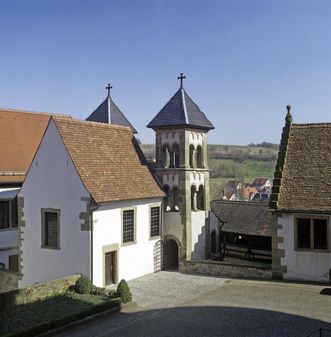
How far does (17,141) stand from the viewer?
3212 centimetres

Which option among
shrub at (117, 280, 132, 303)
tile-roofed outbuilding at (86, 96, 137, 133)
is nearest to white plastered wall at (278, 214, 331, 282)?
shrub at (117, 280, 132, 303)

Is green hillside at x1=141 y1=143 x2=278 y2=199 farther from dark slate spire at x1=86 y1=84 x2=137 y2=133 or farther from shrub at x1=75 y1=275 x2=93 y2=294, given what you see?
shrub at x1=75 y1=275 x2=93 y2=294

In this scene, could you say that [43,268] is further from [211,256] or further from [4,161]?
[211,256]

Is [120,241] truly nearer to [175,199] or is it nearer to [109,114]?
[175,199]

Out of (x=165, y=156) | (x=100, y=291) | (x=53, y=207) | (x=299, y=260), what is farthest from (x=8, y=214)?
(x=299, y=260)

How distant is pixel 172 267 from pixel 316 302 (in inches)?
448

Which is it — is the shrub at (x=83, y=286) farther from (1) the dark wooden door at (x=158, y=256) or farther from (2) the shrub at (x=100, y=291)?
(1) the dark wooden door at (x=158, y=256)

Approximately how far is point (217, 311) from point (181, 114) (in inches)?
541

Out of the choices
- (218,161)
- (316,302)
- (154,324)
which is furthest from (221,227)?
(218,161)

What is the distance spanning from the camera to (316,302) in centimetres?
2039

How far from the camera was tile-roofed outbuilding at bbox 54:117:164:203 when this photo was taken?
24.5m

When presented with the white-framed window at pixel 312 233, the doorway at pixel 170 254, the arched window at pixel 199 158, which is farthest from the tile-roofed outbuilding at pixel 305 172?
the doorway at pixel 170 254

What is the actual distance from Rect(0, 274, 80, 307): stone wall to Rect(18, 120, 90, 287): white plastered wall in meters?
1.32

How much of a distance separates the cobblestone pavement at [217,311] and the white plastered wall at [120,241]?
1289mm
